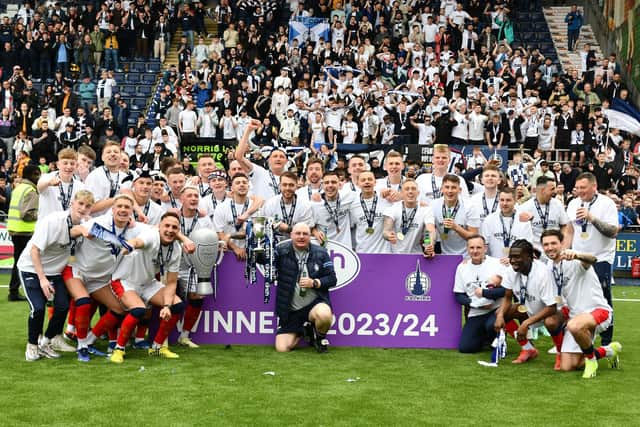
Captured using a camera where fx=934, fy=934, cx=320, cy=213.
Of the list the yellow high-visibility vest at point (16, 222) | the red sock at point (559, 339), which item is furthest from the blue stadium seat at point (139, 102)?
the red sock at point (559, 339)

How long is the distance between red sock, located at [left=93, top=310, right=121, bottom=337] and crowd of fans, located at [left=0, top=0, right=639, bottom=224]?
9662 mm

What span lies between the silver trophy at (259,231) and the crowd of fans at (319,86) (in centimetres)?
873

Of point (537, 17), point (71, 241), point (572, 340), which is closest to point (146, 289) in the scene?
point (71, 241)

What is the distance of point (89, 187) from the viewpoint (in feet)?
35.9

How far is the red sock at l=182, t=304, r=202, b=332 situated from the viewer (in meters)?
10.5

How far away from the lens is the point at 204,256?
10.1 metres

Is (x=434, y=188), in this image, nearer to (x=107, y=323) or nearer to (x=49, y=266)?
(x=107, y=323)

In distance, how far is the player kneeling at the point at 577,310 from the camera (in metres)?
9.08

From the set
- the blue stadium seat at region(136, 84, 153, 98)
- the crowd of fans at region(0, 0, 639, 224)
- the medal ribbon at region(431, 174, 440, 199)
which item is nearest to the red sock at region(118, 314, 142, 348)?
the medal ribbon at region(431, 174, 440, 199)

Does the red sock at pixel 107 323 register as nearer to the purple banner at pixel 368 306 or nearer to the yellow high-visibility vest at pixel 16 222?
the purple banner at pixel 368 306

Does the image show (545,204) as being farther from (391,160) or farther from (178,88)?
(178,88)

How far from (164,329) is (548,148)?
A: 16.6 metres

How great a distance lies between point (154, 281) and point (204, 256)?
599mm

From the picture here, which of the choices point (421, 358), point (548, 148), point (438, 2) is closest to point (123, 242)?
point (421, 358)
